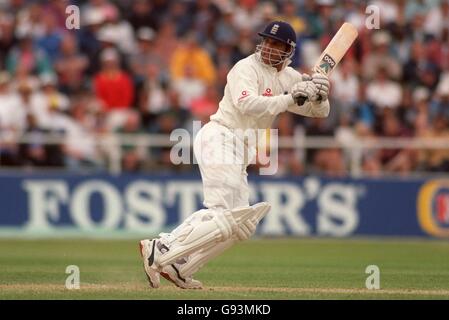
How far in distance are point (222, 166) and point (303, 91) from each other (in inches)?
34.8

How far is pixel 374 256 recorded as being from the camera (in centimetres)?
1342

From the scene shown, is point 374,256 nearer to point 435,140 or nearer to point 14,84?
point 435,140

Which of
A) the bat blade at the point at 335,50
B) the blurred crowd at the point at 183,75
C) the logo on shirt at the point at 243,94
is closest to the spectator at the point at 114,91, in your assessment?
the blurred crowd at the point at 183,75

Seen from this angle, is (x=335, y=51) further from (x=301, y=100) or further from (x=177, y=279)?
(x=177, y=279)

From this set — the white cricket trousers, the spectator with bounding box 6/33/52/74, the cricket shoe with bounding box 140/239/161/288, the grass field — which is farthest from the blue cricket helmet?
the spectator with bounding box 6/33/52/74

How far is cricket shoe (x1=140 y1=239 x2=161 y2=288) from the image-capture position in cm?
912

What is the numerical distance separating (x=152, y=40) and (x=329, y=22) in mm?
2790

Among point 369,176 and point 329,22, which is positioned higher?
point 329,22

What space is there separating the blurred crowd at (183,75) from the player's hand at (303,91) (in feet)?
25.1

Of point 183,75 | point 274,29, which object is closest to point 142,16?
point 183,75

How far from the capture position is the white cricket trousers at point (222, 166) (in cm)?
909
